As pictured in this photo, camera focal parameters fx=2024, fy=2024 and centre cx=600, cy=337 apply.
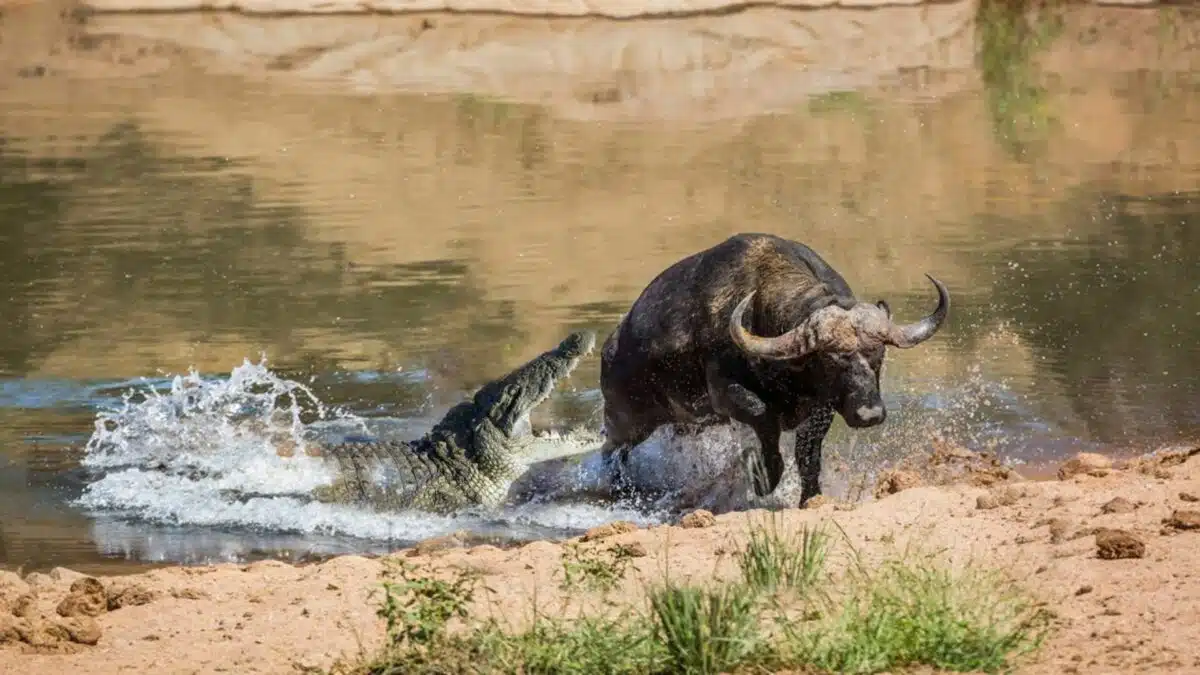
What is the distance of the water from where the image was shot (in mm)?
12445

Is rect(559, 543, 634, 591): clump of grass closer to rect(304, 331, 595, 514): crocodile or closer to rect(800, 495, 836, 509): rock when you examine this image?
rect(800, 495, 836, 509): rock

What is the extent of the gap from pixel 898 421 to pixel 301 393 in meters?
3.97

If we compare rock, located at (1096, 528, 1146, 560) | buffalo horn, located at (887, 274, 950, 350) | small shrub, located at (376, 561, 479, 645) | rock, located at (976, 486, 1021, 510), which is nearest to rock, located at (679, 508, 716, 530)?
rock, located at (976, 486, 1021, 510)

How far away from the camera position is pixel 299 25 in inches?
1203

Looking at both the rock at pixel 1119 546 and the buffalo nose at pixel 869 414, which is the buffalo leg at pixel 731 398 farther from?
the rock at pixel 1119 546

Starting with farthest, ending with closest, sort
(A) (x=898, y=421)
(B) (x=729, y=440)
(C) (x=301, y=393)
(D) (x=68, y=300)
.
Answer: (D) (x=68, y=300) < (C) (x=301, y=393) < (A) (x=898, y=421) < (B) (x=729, y=440)

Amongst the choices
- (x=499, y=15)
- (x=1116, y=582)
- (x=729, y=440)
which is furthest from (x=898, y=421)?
(x=499, y=15)

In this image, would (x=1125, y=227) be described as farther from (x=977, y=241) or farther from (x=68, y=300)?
(x=68, y=300)

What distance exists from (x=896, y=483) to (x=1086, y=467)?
37.3 inches

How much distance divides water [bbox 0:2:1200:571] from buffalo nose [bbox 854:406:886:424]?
776mm

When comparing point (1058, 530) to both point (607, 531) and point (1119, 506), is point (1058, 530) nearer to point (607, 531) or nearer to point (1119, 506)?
point (1119, 506)

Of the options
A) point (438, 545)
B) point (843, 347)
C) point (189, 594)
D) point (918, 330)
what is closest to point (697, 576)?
point (189, 594)

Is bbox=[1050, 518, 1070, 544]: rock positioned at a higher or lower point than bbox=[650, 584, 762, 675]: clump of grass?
lower

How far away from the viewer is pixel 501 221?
18.8m
